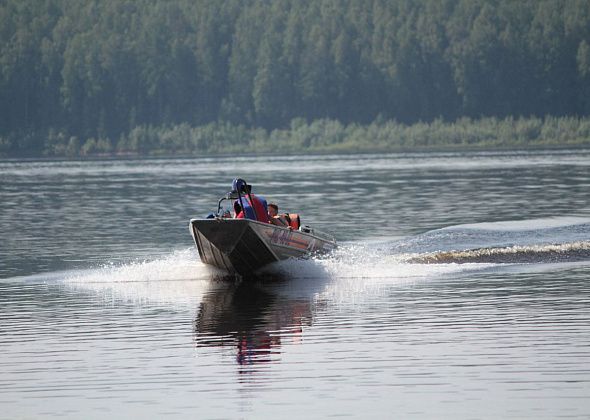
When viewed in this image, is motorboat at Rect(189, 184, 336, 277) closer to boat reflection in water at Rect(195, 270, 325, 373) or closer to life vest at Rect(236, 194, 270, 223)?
life vest at Rect(236, 194, 270, 223)

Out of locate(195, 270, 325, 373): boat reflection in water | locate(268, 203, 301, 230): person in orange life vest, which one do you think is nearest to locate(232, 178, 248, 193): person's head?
locate(268, 203, 301, 230): person in orange life vest

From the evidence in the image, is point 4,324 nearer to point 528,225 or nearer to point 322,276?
point 322,276

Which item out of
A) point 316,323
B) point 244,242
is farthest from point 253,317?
point 244,242

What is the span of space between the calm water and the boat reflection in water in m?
0.06

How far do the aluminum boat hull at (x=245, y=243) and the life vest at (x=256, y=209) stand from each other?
38 centimetres

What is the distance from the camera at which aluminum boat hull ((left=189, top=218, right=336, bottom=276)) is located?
30844 millimetres

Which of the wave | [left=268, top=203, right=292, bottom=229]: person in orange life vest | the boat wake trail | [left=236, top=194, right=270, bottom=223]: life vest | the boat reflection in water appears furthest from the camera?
the boat wake trail

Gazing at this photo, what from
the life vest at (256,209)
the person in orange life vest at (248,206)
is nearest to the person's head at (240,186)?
the person in orange life vest at (248,206)

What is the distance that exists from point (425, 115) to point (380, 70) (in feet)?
32.9

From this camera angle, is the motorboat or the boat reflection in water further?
the motorboat

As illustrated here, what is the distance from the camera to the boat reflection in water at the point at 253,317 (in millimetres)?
22484

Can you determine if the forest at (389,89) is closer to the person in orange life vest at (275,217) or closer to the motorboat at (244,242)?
the person in orange life vest at (275,217)

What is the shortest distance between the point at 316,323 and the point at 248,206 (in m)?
7.05

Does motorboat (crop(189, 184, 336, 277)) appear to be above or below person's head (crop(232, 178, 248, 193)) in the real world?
below
